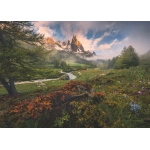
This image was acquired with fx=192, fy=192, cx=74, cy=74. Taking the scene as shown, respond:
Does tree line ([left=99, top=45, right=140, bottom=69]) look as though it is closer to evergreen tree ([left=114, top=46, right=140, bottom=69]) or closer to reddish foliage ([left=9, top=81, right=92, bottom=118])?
evergreen tree ([left=114, top=46, right=140, bottom=69])

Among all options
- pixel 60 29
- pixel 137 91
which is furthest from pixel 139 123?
pixel 60 29

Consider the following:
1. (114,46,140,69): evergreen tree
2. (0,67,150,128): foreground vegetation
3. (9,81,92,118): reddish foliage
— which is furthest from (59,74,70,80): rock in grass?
(114,46,140,69): evergreen tree

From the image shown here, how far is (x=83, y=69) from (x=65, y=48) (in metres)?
0.74

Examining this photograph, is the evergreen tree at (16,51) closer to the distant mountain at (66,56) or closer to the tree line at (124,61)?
the distant mountain at (66,56)

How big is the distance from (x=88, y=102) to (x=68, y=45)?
159 centimetres

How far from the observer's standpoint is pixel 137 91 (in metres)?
4.91

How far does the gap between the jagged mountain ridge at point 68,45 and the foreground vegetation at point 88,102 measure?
0.49 m

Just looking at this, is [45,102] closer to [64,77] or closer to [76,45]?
[64,77]

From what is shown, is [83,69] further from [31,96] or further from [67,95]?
[31,96]

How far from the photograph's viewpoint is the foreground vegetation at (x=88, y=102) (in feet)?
14.6

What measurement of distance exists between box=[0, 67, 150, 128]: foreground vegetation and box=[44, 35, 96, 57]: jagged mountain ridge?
0.49 m

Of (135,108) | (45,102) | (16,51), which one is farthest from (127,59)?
(16,51)

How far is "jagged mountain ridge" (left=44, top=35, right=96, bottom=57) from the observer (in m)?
5.04

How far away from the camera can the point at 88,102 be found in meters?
4.68
